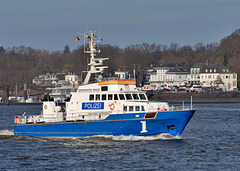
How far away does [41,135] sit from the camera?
4244 cm

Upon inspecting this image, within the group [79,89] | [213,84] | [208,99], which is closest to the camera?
[79,89]

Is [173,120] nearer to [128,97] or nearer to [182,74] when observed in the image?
[128,97]

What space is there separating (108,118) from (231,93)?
9053 centimetres

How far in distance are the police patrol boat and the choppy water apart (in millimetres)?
725

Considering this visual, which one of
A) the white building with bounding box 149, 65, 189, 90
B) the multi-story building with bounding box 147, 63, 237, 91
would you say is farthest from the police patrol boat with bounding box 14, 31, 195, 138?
the white building with bounding box 149, 65, 189, 90

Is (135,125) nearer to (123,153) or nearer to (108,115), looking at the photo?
(108,115)

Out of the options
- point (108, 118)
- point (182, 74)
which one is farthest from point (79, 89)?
point (182, 74)

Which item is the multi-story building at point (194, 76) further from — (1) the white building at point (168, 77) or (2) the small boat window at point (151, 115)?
(2) the small boat window at point (151, 115)

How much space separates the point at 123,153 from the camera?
3412 cm

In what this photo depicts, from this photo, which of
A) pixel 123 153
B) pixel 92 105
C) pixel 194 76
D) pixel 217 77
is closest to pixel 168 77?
pixel 194 76

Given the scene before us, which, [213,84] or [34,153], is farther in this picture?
[213,84]

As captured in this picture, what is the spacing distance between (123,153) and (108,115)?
5713 millimetres

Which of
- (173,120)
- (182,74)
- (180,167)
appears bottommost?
(180,167)

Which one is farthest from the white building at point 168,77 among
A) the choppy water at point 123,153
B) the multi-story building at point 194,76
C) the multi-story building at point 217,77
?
the choppy water at point 123,153
